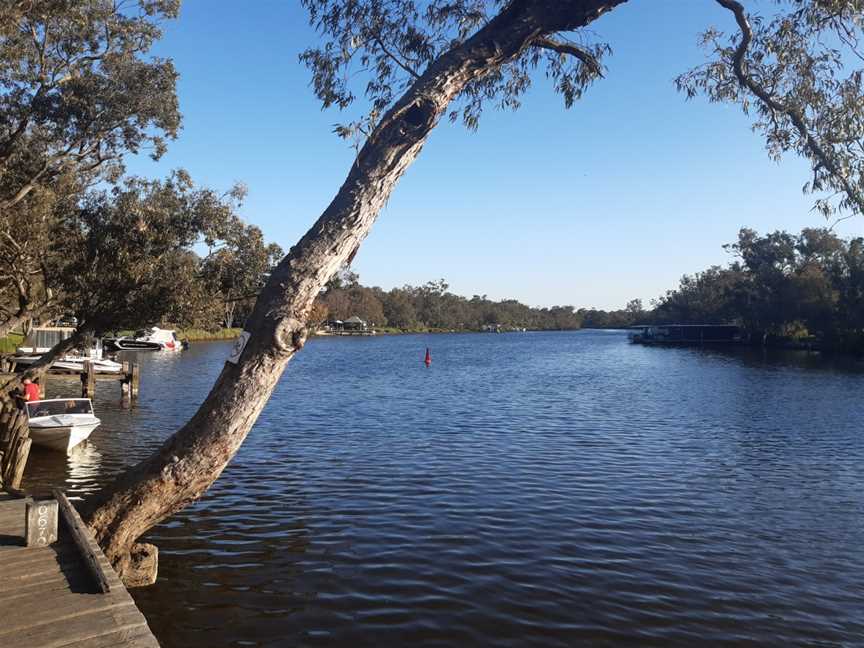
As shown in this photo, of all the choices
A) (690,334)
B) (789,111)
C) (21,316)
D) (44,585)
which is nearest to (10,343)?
(21,316)

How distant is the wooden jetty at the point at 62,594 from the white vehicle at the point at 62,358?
20.2 meters

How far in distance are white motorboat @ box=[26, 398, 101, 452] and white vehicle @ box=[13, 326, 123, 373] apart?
23.9 feet

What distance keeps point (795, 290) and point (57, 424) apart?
93.6 meters

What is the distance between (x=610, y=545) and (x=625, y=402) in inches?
842

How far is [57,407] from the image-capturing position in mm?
18547

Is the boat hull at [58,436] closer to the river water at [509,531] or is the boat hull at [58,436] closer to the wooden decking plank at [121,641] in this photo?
the river water at [509,531]

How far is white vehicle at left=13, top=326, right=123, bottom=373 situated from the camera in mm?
32062

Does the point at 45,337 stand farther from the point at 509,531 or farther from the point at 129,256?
the point at 509,531

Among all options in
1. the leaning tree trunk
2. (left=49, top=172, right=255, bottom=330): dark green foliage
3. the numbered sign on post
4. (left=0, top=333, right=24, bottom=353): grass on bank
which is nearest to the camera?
the leaning tree trunk

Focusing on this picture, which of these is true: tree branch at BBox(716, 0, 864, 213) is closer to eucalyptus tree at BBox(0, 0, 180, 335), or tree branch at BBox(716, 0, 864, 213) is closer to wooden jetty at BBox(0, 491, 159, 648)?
wooden jetty at BBox(0, 491, 159, 648)

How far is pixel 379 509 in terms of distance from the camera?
42.1 feet

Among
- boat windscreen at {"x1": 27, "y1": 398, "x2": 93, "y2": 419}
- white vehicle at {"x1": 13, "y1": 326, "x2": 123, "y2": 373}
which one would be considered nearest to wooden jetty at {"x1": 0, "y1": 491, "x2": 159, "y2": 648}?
boat windscreen at {"x1": 27, "y1": 398, "x2": 93, "y2": 419}

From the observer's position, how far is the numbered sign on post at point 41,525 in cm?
712

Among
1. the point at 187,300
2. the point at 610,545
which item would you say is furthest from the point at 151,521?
the point at 187,300
